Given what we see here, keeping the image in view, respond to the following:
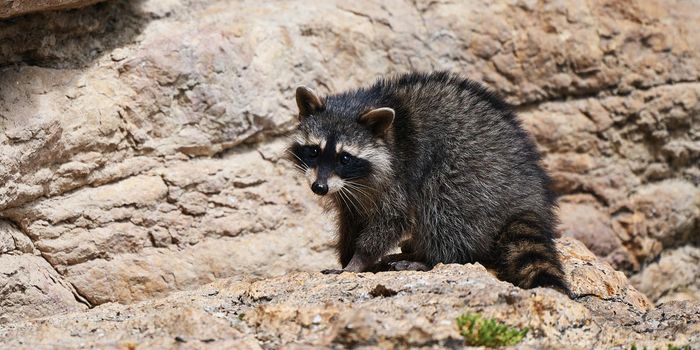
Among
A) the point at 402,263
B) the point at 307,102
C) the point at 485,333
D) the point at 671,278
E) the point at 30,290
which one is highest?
the point at 485,333

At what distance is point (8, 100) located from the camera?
6059mm

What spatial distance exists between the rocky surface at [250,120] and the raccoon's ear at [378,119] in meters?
1.43

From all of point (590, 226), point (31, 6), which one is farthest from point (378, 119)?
point (590, 226)

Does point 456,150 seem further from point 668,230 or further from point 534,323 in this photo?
point 668,230

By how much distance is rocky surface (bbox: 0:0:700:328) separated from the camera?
20.8 ft

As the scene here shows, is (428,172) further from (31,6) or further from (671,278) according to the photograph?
(671,278)

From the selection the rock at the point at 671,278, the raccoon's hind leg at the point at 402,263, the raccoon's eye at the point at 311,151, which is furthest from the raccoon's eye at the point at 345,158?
the rock at the point at 671,278

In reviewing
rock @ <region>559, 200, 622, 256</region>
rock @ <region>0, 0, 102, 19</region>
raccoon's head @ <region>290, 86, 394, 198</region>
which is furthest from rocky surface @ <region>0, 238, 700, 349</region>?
rock @ <region>559, 200, 622, 256</region>

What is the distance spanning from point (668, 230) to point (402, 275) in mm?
4231

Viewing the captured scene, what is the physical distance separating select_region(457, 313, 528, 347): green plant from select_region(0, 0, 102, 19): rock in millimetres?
3086

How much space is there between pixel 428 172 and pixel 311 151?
0.70 m

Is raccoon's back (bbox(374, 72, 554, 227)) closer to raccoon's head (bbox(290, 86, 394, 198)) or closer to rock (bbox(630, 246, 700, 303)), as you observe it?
raccoon's head (bbox(290, 86, 394, 198))

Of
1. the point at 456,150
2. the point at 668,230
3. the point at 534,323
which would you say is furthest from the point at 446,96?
the point at 668,230

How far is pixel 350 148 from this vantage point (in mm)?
5883
